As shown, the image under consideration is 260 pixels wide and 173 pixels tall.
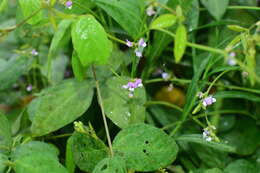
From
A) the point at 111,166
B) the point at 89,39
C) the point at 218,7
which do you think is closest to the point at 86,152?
the point at 111,166

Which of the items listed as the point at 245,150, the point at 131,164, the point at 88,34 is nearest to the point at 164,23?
the point at 88,34

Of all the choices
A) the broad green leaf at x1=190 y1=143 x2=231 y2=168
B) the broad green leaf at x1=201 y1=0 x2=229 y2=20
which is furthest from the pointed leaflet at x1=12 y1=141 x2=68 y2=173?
the broad green leaf at x1=201 y1=0 x2=229 y2=20

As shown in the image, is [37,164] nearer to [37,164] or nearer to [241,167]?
[37,164]

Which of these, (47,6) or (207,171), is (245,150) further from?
(47,6)

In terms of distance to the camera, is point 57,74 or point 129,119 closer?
point 129,119

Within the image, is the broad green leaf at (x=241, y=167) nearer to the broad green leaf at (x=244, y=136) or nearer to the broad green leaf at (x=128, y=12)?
the broad green leaf at (x=244, y=136)

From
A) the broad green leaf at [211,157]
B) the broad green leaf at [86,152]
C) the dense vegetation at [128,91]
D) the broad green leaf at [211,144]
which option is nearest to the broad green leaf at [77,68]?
the dense vegetation at [128,91]
